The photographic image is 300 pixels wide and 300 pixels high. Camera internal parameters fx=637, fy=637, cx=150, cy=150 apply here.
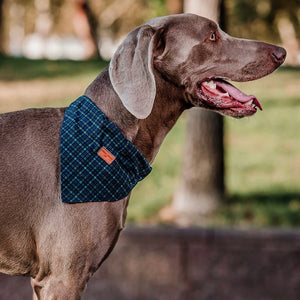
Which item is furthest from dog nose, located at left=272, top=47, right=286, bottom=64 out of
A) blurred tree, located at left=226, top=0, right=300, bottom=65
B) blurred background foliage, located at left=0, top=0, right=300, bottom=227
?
blurred tree, located at left=226, top=0, right=300, bottom=65

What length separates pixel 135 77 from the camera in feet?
9.95

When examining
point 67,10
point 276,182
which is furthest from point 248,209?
point 67,10

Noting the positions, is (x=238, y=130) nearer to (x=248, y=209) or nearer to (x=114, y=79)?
(x=248, y=209)

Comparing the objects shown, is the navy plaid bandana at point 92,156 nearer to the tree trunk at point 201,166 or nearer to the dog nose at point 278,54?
the dog nose at point 278,54

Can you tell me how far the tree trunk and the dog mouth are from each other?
12.0 feet

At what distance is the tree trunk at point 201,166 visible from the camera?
7.05m

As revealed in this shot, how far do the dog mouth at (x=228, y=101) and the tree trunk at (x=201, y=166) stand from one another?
12.0 ft

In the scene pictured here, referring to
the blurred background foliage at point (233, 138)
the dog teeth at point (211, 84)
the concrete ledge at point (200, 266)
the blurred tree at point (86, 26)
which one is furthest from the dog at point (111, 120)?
the blurred tree at point (86, 26)

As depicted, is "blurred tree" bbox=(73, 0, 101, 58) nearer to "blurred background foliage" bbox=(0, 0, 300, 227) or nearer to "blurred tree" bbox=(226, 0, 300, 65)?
"blurred background foliage" bbox=(0, 0, 300, 227)

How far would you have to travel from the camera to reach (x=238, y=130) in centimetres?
1039

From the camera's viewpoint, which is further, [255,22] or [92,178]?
[255,22]

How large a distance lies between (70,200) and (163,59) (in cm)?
87

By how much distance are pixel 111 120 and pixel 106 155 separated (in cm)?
19

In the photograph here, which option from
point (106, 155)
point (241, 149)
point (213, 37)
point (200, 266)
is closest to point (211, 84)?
point (213, 37)
